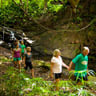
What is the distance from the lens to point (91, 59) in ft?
28.8

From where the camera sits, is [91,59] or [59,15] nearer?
[91,59]

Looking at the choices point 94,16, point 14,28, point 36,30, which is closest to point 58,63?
point 94,16

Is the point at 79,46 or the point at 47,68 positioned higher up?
the point at 79,46

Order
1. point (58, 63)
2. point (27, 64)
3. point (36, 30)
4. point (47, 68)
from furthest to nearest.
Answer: point (36, 30)
point (47, 68)
point (27, 64)
point (58, 63)

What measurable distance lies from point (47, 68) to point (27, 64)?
8.09ft

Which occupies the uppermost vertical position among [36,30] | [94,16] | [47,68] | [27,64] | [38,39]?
[94,16]

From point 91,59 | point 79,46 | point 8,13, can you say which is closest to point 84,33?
point 79,46

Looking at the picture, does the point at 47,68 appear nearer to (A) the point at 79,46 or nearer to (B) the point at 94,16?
(A) the point at 79,46

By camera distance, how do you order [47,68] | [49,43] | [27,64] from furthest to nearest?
[49,43], [47,68], [27,64]

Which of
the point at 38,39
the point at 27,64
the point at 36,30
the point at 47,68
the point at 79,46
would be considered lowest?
the point at 47,68

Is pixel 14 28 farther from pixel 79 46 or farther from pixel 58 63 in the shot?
pixel 58 63

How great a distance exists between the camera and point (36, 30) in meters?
10.8

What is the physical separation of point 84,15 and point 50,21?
10.1ft

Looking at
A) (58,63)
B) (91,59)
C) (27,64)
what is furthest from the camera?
(91,59)
